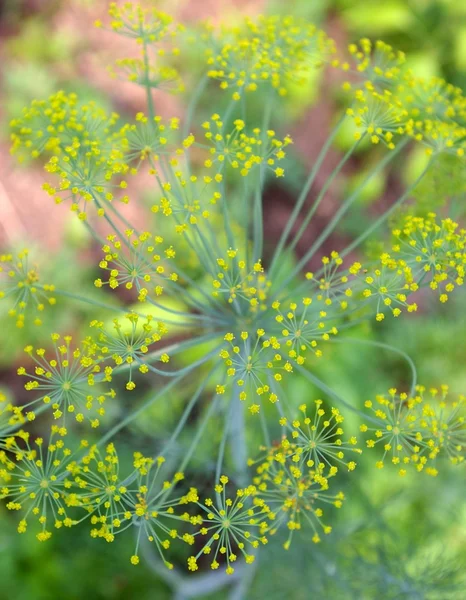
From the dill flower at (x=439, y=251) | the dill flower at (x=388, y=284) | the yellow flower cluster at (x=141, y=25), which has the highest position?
the yellow flower cluster at (x=141, y=25)

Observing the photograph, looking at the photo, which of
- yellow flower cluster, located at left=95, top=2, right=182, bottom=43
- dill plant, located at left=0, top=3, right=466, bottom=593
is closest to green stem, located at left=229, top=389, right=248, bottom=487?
dill plant, located at left=0, top=3, right=466, bottom=593

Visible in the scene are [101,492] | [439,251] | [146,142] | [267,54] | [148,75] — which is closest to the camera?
[101,492]

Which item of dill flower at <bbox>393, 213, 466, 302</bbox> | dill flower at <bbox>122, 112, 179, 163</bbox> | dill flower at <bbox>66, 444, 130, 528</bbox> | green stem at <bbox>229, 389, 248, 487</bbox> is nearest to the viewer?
dill flower at <bbox>66, 444, 130, 528</bbox>

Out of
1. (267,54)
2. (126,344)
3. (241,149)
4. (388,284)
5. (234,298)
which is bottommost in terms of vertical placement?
(126,344)

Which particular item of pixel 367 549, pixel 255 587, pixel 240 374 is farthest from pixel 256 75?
pixel 255 587

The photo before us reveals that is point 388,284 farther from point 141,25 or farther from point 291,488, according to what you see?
point 141,25

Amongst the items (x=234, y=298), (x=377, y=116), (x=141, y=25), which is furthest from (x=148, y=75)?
(x=234, y=298)

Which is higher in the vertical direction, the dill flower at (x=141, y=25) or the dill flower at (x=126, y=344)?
the dill flower at (x=141, y=25)

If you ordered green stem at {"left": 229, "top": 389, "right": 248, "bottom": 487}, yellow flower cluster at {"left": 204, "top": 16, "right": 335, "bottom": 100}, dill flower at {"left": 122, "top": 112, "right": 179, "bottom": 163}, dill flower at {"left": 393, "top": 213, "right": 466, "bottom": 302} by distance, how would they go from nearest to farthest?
dill flower at {"left": 393, "top": 213, "right": 466, "bottom": 302}
dill flower at {"left": 122, "top": 112, "right": 179, "bottom": 163}
yellow flower cluster at {"left": 204, "top": 16, "right": 335, "bottom": 100}
green stem at {"left": 229, "top": 389, "right": 248, "bottom": 487}

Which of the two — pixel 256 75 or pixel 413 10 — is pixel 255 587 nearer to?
pixel 256 75

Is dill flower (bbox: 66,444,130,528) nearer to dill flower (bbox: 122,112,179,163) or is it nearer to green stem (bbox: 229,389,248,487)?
green stem (bbox: 229,389,248,487)

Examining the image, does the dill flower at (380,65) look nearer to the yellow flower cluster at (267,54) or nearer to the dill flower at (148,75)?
the yellow flower cluster at (267,54)

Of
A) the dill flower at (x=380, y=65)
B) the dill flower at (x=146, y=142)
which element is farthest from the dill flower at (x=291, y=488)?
the dill flower at (x=380, y=65)
